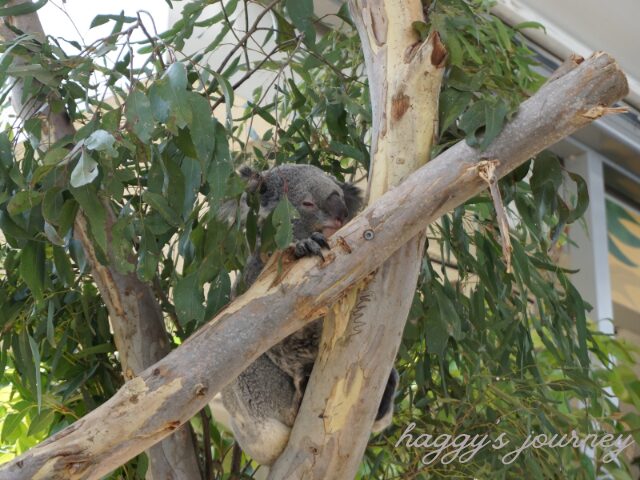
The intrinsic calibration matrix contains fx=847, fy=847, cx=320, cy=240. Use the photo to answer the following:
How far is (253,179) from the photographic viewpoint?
1.97 m

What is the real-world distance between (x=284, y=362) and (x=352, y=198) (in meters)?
0.48

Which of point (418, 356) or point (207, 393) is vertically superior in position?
point (207, 393)

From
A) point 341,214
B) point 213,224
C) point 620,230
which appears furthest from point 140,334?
point 620,230

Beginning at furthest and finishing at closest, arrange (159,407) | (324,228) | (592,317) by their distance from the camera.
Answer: (592,317) < (324,228) < (159,407)

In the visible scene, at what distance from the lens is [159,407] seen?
4.28 feet

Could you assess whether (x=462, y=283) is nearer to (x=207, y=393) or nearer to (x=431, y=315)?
(x=431, y=315)

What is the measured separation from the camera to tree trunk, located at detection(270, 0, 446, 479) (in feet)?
5.11

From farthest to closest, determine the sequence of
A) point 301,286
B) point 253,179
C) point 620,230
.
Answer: point 620,230
point 253,179
point 301,286

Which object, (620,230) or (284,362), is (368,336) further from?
(620,230)

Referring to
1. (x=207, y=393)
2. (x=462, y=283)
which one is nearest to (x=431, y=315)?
(x=462, y=283)

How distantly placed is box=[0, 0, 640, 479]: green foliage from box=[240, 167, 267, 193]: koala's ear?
0.18 feet

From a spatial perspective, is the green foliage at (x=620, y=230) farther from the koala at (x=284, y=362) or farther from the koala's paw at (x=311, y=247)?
the koala's paw at (x=311, y=247)

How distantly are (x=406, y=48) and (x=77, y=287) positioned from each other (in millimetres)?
932

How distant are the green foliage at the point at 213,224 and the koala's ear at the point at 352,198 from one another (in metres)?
0.09
